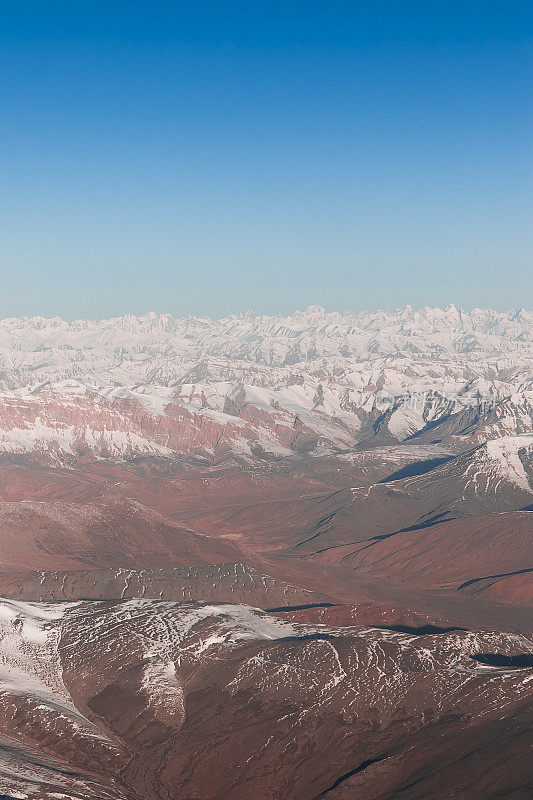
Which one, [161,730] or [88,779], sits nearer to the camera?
[88,779]

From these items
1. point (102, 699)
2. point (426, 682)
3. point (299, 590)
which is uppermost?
point (426, 682)

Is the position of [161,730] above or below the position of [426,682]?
below

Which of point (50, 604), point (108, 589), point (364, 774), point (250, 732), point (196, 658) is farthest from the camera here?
point (108, 589)

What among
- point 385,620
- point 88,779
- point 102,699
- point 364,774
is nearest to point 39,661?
point 102,699

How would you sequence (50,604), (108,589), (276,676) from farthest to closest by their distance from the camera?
(108,589) < (50,604) < (276,676)

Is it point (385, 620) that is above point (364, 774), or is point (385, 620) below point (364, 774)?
below

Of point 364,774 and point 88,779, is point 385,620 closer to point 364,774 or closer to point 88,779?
point 364,774

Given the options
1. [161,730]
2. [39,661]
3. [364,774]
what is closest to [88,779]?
[161,730]

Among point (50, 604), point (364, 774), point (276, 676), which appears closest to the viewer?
point (364, 774)

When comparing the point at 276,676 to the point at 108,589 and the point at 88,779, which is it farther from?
the point at 108,589
